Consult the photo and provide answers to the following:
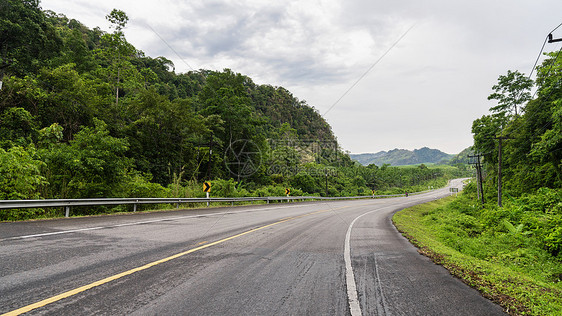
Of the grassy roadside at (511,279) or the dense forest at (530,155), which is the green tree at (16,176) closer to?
the grassy roadside at (511,279)

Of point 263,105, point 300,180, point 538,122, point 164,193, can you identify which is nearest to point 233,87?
point 300,180

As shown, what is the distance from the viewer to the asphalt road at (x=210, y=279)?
10.0 feet

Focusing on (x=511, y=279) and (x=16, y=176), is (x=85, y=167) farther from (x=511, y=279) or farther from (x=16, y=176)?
(x=511, y=279)

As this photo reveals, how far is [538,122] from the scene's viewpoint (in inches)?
1042

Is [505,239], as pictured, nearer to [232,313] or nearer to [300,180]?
[232,313]

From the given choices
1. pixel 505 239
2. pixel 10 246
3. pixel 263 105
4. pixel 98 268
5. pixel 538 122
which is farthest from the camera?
pixel 263 105

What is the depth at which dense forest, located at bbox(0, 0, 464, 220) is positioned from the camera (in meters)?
11.8

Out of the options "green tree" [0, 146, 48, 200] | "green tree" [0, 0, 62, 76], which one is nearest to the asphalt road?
"green tree" [0, 146, 48, 200]

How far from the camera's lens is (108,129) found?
26172 millimetres

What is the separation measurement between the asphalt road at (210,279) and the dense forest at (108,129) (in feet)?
18.9

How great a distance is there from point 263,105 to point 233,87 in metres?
79.4

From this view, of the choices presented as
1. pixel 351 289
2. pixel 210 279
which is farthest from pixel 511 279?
pixel 210 279

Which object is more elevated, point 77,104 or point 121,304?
point 77,104

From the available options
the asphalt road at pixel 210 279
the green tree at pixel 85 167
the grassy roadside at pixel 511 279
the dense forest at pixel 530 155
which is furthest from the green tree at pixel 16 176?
the dense forest at pixel 530 155
